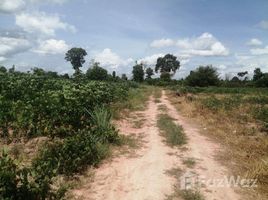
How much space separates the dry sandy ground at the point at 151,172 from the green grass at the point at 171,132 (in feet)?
0.78

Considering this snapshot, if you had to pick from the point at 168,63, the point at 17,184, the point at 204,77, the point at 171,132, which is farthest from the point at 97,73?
the point at 168,63

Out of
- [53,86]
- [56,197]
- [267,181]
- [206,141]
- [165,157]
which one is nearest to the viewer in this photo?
[56,197]

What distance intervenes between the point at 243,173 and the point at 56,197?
4066mm

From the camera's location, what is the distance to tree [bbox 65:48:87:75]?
72.8 metres

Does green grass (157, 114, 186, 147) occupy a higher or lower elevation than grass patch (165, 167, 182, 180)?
higher

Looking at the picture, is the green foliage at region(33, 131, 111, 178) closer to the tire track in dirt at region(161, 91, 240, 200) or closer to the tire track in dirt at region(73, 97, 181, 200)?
the tire track in dirt at region(73, 97, 181, 200)

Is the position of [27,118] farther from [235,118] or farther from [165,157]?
[235,118]

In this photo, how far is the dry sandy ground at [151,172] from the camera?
19.6 feet

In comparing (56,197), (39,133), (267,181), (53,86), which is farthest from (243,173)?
(53,86)

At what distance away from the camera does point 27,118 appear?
898 centimetres

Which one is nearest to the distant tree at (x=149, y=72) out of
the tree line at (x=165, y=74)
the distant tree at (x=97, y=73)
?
the tree line at (x=165, y=74)

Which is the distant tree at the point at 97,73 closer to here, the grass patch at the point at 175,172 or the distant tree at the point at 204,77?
the distant tree at the point at 204,77

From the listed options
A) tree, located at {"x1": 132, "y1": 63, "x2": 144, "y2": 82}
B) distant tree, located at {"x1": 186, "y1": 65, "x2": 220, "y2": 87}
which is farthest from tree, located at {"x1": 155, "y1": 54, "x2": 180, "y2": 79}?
distant tree, located at {"x1": 186, "y1": 65, "x2": 220, "y2": 87}

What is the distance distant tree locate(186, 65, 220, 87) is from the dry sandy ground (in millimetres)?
41873
